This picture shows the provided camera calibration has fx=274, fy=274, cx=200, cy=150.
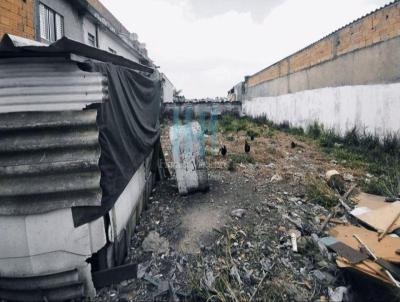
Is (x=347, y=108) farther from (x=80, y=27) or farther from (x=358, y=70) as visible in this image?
(x=80, y=27)

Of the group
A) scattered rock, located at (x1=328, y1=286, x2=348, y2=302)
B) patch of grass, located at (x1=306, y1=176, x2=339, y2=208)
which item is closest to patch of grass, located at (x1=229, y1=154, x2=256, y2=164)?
patch of grass, located at (x1=306, y1=176, x2=339, y2=208)

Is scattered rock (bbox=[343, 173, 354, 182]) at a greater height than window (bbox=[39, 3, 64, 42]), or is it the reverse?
window (bbox=[39, 3, 64, 42])

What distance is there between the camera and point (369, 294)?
258 cm

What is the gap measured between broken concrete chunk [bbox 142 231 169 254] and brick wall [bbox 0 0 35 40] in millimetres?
4636

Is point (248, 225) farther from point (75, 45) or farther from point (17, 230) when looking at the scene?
point (75, 45)

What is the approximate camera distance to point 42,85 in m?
2.37

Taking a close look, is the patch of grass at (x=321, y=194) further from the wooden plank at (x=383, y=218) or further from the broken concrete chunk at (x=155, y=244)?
the broken concrete chunk at (x=155, y=244)

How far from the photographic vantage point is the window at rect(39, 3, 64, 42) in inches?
270

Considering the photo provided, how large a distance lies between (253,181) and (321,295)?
10.1ft

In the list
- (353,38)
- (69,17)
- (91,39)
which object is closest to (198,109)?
(91,39)

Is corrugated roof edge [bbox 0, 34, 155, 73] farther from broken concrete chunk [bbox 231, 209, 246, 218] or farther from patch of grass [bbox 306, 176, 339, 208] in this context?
patch of grass [bbox 306, 176, 339, 208]

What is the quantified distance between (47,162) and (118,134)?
2.64ft

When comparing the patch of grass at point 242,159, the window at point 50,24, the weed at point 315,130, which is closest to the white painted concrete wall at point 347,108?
the weed at point 315,130

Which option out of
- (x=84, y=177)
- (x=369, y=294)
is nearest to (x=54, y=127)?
(x=84, y=177)
